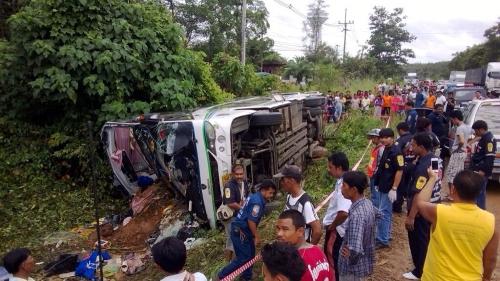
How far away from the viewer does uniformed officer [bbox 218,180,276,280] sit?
449 centimetres

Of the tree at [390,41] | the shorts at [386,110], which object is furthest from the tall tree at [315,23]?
the shorts at [386,110]

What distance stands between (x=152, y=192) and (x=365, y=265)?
5.18m

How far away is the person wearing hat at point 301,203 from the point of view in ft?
12.4

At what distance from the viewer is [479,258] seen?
303cm

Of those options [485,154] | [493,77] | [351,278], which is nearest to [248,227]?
[351,278]

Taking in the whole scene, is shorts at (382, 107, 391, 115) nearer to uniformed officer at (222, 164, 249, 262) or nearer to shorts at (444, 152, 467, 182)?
shorts at (444, 152, 467, 182)

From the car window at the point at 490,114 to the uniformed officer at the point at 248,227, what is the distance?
682 centimetres

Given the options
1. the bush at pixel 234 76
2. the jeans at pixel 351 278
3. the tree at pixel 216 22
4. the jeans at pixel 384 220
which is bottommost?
the jeans at pixel 384 220

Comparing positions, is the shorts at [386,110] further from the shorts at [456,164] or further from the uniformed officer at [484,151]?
the uniformed officer at [484,151]

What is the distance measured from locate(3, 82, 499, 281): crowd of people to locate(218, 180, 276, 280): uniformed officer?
0.01m

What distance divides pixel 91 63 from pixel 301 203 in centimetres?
650

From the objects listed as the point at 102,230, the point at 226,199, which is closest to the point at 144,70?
the point at 102,230

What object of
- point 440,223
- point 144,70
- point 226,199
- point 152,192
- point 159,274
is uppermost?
point 144,70

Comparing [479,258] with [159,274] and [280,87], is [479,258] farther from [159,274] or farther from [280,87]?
[280,87]
